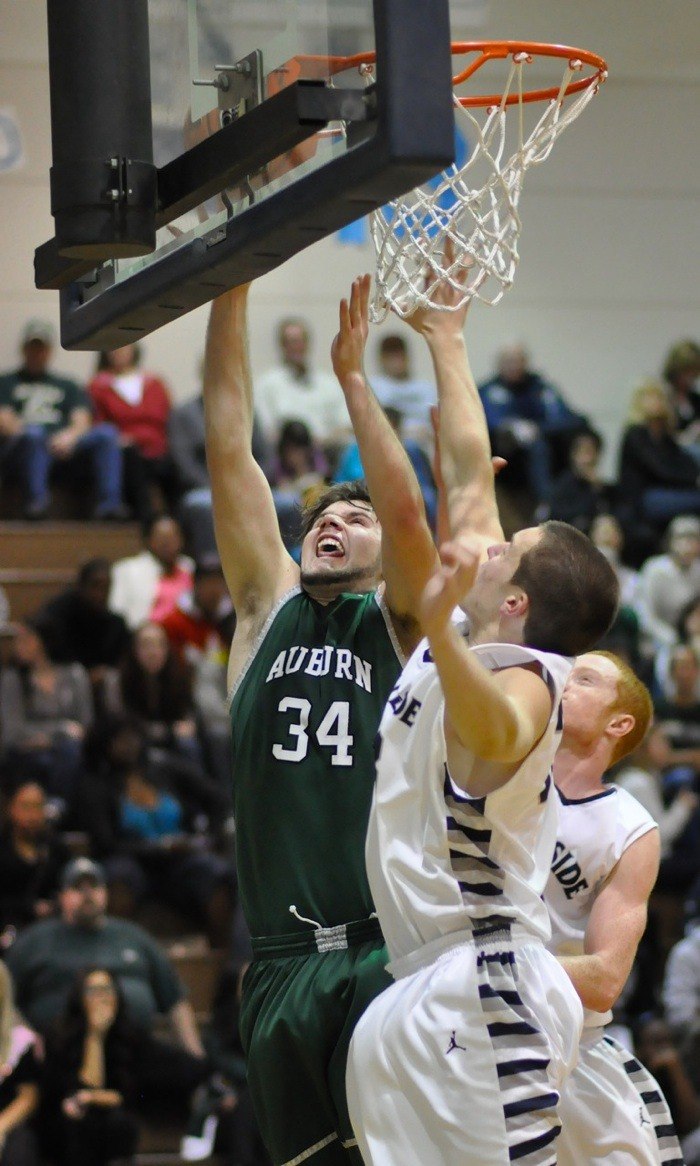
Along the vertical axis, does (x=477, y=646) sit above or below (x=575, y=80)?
below

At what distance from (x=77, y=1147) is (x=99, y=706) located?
10.9 feet

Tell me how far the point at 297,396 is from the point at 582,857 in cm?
1027

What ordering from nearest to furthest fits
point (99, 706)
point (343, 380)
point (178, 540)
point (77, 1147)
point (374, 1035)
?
1. point (374, 1035)
2. point (343, 380)
3. point (77, 1147)
4. point (99, 706)
5. point (178, 540)

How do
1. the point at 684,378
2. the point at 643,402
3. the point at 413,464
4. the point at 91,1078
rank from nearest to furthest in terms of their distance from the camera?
1. the point at 91,1078
2. the point at 413,464
3. the point at 643,402
4. the point at 684,378

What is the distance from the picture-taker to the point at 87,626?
1183 cm

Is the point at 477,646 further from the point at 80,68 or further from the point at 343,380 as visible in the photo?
the point at 80,68

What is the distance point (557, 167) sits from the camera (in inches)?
678

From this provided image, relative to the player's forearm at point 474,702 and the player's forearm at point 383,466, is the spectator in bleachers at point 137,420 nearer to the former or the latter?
the player's forearm at point 383,466

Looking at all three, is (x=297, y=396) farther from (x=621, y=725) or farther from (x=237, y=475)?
(x=621, y=725)

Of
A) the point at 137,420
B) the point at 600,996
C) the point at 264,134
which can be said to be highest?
the point at 137,420

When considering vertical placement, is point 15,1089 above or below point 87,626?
below

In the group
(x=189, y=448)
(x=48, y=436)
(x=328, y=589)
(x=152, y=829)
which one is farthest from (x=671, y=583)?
(x=328, y=589)

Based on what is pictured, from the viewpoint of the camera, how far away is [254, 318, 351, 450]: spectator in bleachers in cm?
1425

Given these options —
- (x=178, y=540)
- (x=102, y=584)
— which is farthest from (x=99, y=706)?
(x=178, y=540)
